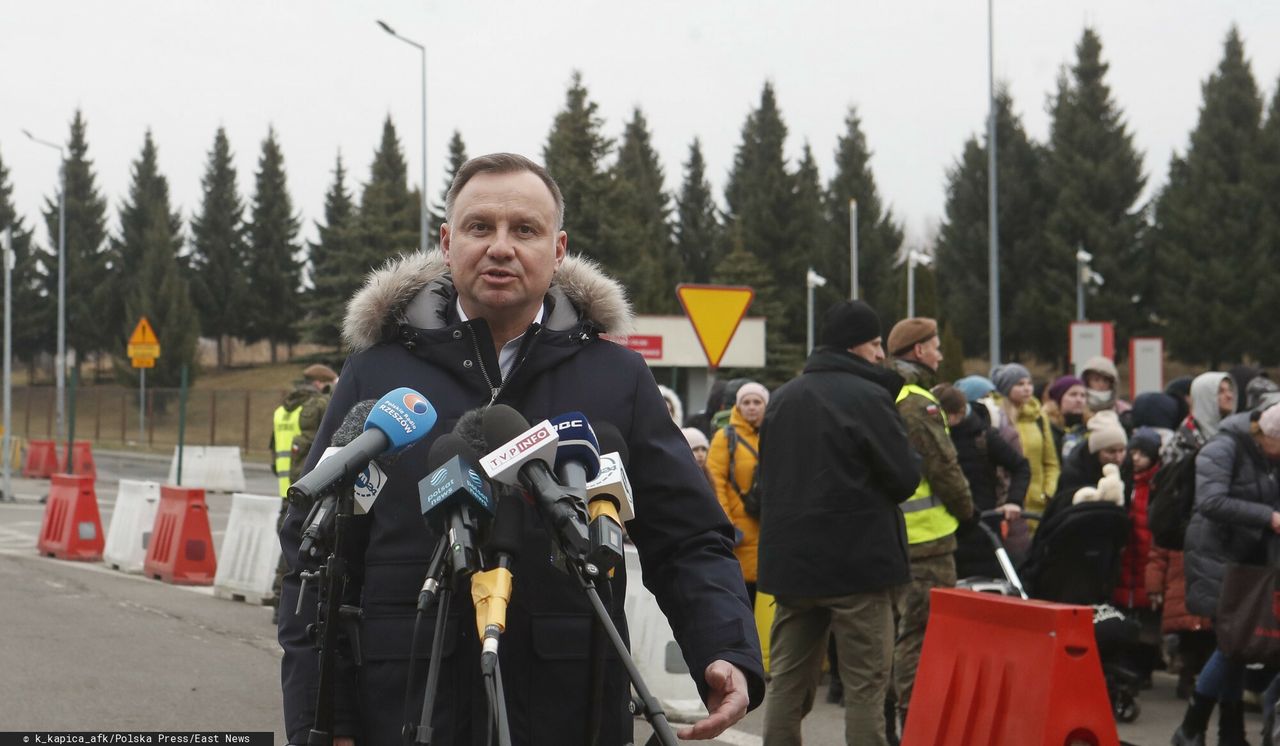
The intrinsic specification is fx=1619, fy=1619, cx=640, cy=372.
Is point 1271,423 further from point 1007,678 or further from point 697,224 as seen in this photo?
point 697,224

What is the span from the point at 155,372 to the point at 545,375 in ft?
256

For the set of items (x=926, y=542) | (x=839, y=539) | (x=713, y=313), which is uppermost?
(x=713, y=313)

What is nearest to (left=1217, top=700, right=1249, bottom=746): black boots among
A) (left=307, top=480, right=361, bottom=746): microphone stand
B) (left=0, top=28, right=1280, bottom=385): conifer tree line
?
(left=307, top=480, right=361, bottom=746): microphone stand

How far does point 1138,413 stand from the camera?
11070mm

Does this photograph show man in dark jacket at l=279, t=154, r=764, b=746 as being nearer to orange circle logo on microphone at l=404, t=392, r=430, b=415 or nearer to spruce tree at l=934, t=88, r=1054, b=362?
orange circle logo on microphone at l=404, t=392, r=430, b=415

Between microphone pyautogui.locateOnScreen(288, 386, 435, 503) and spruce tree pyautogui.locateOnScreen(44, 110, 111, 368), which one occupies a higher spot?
spruce tree pyautogui.locateOnScreen(44, 110, 111, 368)

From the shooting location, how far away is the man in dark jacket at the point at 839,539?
6562mm

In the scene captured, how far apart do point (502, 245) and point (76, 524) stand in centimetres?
1619

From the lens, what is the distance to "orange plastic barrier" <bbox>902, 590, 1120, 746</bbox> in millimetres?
5375

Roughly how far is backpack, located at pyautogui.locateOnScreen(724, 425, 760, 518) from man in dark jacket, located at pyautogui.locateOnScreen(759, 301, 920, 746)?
2.77m

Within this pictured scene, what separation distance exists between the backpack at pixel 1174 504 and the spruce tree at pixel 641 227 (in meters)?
41.9

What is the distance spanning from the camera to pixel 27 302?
284 feet

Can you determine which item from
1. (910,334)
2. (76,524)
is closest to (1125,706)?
(910,334)

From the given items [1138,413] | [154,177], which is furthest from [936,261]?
[1138,413]
